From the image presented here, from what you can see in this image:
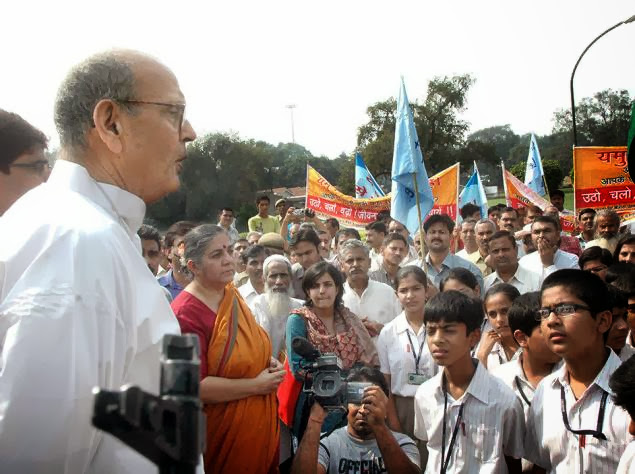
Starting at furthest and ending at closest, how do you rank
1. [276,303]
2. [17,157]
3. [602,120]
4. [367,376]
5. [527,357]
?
[602,120] < [276,303] < [367,376] < [527,357] < [17,157]

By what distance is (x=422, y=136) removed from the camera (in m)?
58.2

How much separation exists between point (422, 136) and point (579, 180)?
4839 cm

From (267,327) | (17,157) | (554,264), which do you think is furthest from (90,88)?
(554,264)

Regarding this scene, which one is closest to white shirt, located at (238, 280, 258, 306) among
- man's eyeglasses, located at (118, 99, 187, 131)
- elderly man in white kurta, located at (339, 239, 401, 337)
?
elderly man in white kurta, located at (339, 239, 401, 337)

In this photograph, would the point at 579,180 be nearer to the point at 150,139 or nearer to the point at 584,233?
the point at 584,233

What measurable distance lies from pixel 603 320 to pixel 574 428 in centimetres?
55

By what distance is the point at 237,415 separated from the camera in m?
3.78

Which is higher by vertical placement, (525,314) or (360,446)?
(525,314)

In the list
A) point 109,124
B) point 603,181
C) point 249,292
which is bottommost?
point 249,292

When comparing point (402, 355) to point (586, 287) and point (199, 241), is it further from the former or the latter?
point (586, 287)

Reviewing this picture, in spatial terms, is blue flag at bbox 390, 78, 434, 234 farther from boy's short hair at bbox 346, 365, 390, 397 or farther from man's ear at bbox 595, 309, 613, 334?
man's ear at bbox 595, 309, 613, 334

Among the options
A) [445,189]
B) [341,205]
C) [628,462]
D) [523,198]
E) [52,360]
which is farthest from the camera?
[523,198]

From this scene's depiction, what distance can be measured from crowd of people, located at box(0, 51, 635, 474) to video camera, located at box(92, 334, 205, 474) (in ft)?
1.12

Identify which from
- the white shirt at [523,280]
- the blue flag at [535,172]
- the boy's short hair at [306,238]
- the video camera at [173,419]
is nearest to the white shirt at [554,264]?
the white shirt at [523,280]
